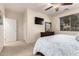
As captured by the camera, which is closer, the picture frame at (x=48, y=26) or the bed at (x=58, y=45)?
the bed at (x=58, y=45)

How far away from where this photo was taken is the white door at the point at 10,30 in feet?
4.43

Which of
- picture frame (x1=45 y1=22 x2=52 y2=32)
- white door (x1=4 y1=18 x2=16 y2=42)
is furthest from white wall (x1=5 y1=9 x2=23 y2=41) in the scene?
picture frame (x1=45 y1=22 x2=52 y2=32)

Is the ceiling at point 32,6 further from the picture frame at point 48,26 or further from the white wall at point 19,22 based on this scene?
the picture frame at point 48,26

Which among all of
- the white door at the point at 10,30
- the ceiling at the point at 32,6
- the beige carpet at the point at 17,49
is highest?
the ceiling at the point at 32,6

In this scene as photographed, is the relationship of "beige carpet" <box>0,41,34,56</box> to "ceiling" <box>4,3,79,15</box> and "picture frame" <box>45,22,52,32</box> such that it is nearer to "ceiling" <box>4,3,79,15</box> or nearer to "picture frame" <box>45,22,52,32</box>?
"picture frame" <box>45,22,52,32</box>

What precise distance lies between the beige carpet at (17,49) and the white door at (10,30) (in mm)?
80

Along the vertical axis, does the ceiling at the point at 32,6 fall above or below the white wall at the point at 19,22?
above

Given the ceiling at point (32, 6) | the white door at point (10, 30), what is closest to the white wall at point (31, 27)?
the ceiling at point (32, 6)

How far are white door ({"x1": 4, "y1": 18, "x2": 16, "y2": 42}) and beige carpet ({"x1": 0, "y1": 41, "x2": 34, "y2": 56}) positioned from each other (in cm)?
8

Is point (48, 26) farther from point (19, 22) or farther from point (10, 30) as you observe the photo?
point (10, 30)

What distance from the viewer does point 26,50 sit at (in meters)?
1.34

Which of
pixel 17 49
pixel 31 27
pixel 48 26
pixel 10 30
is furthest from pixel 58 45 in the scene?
pixel 10 30

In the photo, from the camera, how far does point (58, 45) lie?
1314mm

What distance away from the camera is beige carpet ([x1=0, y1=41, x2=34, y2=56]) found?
4.38 feet
